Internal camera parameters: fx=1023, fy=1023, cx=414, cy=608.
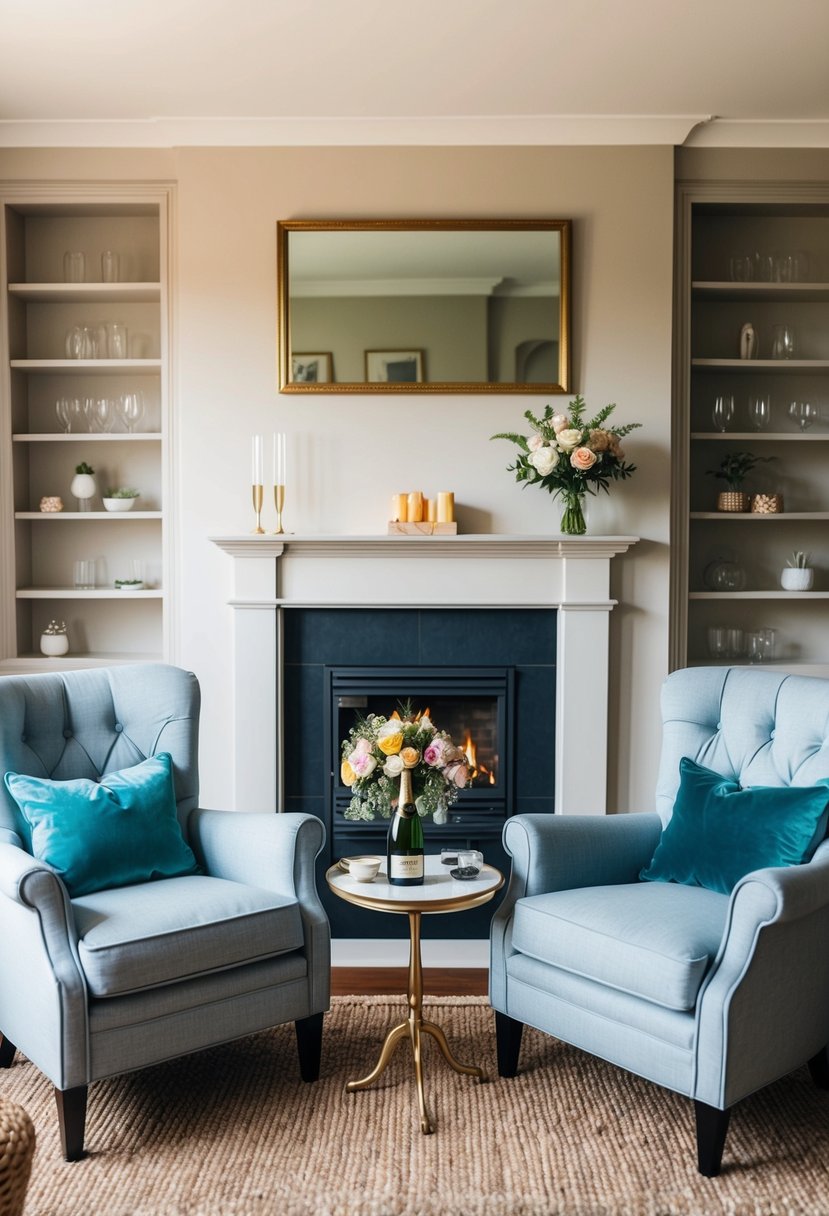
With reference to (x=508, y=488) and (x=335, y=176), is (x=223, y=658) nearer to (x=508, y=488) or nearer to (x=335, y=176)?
(x=508, y=488)

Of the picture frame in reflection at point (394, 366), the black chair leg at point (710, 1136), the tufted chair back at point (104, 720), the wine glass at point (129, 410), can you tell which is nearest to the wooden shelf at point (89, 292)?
the wine glass at point (129, 410)

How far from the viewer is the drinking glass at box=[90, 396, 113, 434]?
4191 millimetres

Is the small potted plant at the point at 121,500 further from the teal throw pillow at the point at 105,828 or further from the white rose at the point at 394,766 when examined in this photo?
the white rose at the point at 394,766

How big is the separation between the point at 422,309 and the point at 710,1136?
9.35 ft

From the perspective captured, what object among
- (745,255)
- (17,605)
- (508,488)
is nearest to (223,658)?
(17,605)

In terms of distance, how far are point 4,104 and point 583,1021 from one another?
358 centimetres

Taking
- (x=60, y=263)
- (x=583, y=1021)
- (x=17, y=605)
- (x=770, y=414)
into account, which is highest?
(x=60, y=263)

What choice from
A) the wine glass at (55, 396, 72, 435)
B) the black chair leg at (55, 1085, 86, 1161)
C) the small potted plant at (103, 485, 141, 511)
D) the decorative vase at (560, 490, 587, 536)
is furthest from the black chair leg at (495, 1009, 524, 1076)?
the wine glass at (55, 396, 72, 435)

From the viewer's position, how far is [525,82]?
3469mm

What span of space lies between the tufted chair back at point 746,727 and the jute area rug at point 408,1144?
77 cm

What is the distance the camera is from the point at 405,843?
2502 mm

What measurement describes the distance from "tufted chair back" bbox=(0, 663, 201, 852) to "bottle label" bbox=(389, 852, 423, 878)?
0.71 m

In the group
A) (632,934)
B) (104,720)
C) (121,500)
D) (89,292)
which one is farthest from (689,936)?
(89,292)

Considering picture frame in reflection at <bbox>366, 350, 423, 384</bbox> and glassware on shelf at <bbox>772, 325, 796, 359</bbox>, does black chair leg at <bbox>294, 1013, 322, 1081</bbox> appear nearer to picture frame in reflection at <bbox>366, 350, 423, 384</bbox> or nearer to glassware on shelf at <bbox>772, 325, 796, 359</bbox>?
picture frame in reflection at <bbox>366, 350, 423, 384</bbox>
